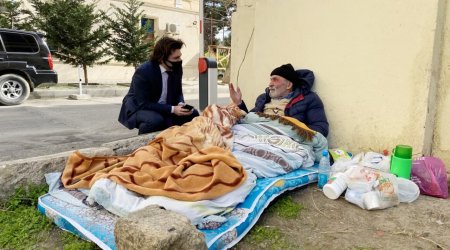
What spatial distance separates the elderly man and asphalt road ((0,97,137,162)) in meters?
2.51

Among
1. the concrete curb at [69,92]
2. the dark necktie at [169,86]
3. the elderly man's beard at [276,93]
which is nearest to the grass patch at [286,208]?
the elderly man's beard at [276,93]

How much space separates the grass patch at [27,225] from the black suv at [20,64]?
7154 millimetres

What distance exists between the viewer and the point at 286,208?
2.65 meters

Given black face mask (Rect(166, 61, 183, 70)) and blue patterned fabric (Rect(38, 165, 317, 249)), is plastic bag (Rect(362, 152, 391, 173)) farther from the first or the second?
black face mask (Rect(166, 61, 183, 70))

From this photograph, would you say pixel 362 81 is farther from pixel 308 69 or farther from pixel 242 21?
pixel 242 21

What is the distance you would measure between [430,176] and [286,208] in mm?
1235

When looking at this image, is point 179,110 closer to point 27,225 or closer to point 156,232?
point 27,225

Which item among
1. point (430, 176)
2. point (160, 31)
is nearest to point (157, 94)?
point (430, 176)

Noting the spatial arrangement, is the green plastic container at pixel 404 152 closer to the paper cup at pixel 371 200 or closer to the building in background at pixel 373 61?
the building in background at pixel 373 61

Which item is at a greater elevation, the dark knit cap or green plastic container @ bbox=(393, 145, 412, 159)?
the dark knit cap

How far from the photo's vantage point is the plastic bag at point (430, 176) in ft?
9.39

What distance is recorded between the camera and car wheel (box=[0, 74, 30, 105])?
8.67 meters

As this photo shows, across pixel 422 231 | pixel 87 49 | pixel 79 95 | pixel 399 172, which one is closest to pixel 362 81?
pixel 399 172

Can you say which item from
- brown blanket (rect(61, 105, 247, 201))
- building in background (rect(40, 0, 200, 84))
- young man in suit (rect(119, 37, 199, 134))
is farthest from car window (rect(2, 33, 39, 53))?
brown blanket (rect(61, 105, 247, 201))
